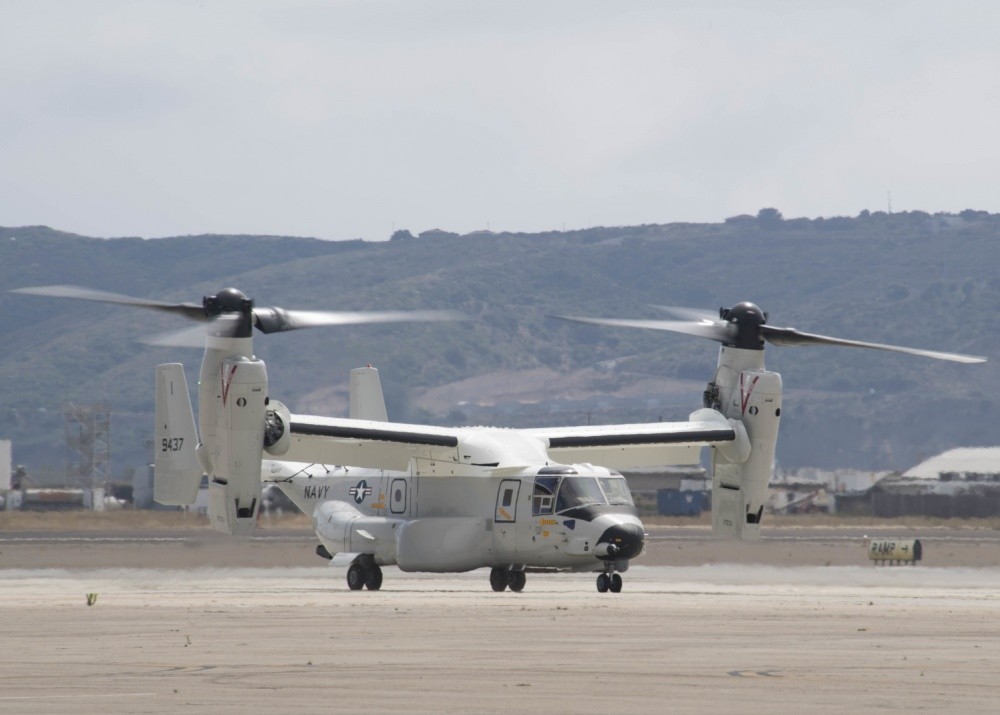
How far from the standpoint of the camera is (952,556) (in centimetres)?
4888

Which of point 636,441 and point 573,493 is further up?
point 636,441

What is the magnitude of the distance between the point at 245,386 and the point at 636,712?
56.4ft

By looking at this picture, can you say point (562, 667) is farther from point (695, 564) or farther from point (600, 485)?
point (695, 564)

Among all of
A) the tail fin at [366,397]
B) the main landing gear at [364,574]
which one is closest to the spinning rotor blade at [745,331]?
the main landing gear at [364,574]

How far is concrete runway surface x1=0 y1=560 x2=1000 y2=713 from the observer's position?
13031 millimetres

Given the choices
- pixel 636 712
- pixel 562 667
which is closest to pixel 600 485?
pixel 562 667

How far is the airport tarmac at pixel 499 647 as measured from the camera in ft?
43.0

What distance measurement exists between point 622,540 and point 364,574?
6.14 meters

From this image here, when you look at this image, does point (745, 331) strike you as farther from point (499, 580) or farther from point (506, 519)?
Answer: point (499, 580)

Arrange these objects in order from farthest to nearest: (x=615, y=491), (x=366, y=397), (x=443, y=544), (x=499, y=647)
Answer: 1. (x=366, y=397)
2. (x=443, y=544)
3. (x=615, y=491)
4. (x=499, y=647)

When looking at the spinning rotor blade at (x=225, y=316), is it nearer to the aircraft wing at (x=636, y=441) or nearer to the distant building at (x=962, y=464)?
the aircraft wing at (x=636, y=441)

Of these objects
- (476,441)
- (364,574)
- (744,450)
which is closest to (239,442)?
(476,441)

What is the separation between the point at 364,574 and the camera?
33.1 m

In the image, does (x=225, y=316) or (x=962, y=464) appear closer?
(x=225, y=316)
